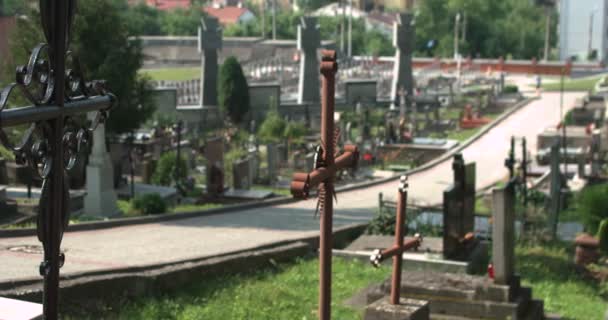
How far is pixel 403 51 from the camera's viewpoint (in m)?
39.7

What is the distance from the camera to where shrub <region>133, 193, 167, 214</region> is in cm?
1566

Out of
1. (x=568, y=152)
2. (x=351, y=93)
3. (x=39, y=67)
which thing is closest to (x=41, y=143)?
(x=39, y=67)

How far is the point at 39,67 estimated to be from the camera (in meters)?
3.74

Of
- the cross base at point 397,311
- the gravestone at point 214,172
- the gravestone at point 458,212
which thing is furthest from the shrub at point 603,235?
the gravestone at point 214,172

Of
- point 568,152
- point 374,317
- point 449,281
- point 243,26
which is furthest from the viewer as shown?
point 243,26

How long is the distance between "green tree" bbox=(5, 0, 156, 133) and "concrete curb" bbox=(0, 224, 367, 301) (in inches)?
318

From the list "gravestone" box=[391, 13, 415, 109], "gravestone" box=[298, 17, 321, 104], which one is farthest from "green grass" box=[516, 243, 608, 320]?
"gravestone" box=[391, 13, 415, 109]

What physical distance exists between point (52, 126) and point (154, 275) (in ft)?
17.8

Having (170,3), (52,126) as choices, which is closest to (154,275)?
(52,126)

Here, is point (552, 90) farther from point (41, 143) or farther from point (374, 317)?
point (41, 143)

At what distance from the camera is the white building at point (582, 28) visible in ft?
220

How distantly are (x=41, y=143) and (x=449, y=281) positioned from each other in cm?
663

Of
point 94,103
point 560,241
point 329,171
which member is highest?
point 94,103

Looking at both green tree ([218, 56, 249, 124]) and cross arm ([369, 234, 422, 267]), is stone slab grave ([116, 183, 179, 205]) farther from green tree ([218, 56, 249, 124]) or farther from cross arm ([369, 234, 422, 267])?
green tree ([218, 56, 249, 124])
